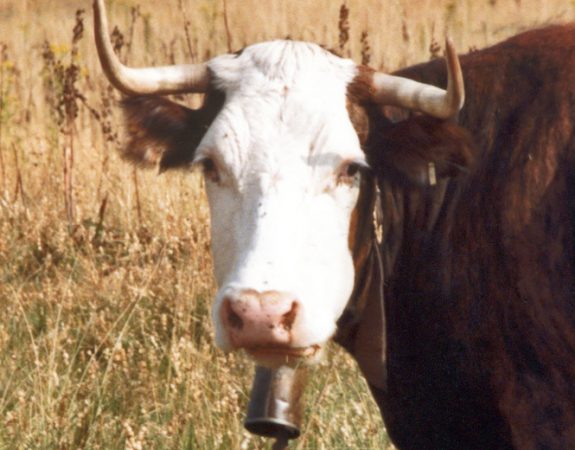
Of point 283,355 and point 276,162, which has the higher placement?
point 276,162

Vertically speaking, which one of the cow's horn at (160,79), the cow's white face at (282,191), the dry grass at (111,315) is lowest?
the dry grass at (111,315)

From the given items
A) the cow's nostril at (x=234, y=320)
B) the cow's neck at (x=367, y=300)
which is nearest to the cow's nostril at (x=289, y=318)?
the cow's nostril at (x=234, y=320)

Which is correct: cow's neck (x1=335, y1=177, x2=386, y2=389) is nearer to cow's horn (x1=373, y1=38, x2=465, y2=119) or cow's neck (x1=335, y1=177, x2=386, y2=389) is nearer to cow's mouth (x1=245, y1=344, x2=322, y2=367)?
cow's horn (x1=373, y1=38, x2=465, y2=119)

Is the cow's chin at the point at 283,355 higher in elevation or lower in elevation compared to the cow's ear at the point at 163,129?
lower

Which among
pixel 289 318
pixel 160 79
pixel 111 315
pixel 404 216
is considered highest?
pixel 160 79

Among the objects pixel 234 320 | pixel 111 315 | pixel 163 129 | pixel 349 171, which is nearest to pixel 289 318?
pixel 234 320

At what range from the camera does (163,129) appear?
442 centimetres

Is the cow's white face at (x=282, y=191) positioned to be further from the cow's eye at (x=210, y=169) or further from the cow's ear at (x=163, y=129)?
the cow's ear at (x=163, y=129)

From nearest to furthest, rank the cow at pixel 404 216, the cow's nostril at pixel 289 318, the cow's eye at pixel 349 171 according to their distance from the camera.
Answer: the cow's nostril at pixel 289 318 → the cow at pixel 404 216 → the cow's eye at pixel 349 171

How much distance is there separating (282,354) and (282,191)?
18.0 inches

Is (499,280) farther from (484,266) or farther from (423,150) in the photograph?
(423,150)

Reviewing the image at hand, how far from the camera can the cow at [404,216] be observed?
3.85 m

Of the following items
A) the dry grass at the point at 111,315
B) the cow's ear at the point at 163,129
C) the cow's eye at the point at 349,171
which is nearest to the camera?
the cow's eye at the point at 349,171

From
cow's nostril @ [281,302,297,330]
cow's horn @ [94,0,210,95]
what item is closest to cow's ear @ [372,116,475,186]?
cow's horn @ [94,0,210,95]
